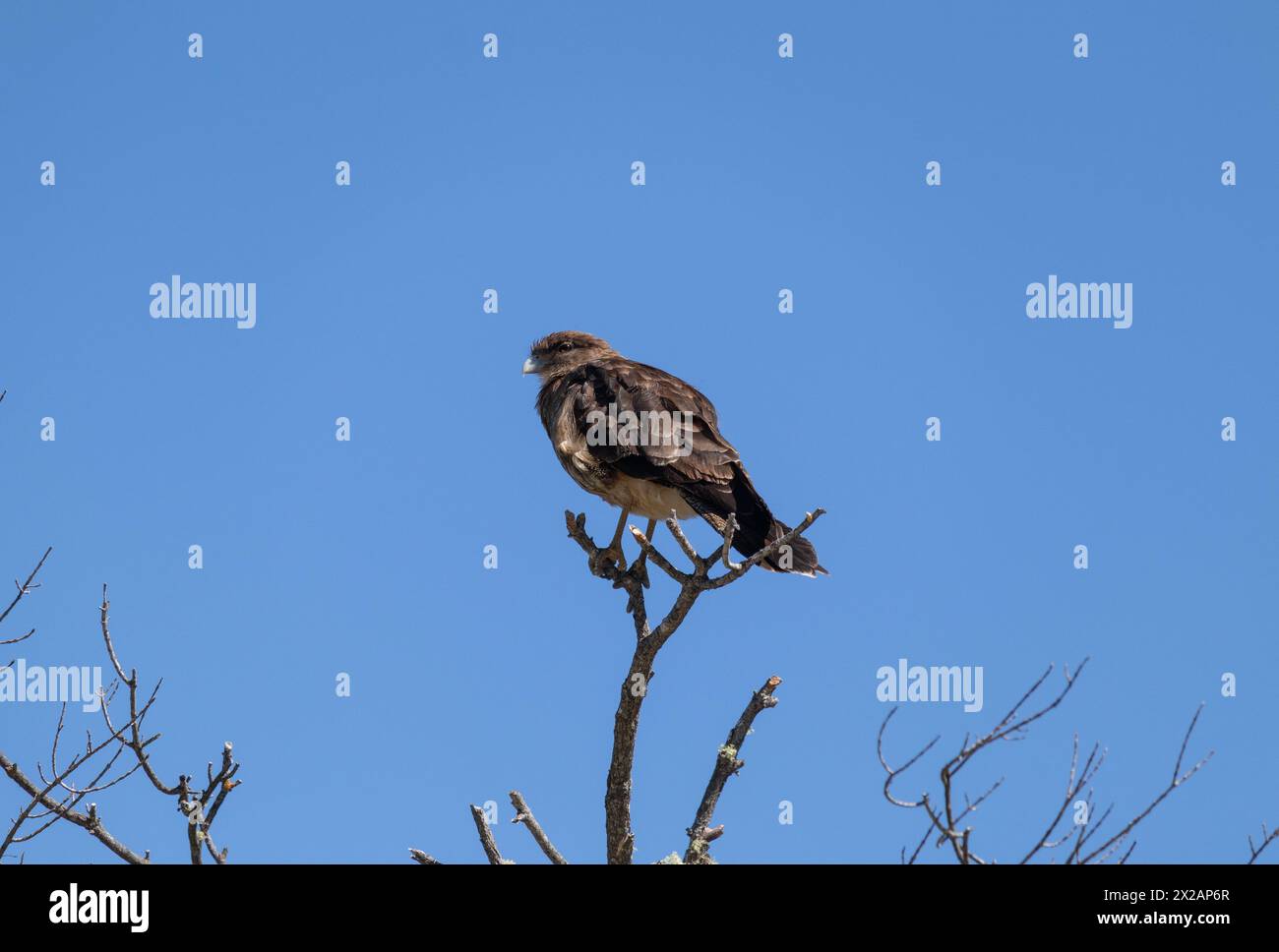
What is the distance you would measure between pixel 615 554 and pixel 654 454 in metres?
0.58

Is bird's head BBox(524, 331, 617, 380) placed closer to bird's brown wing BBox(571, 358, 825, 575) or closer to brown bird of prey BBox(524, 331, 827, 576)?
brown bird of prey BBox(524, 331, 827, 576)

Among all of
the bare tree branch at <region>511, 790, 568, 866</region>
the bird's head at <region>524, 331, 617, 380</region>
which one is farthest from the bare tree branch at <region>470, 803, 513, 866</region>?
the bird's head at <region>524, 331, 617, 380</region>

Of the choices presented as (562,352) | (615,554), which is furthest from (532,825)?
(562,352)

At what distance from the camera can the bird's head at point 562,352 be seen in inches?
402

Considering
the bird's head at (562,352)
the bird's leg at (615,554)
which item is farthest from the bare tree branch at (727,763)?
the bird's head at (562,352)

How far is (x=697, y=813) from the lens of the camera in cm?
660

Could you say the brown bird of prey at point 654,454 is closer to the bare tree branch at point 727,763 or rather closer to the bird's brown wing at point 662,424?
the bird's brown wing at point 662,424


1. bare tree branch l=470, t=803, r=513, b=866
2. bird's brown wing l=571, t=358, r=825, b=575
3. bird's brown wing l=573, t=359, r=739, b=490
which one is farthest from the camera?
bird's brown wing l=573, t=359, r=739, b=490

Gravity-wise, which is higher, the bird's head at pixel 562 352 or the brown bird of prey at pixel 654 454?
the bird's head at pixel 562 352

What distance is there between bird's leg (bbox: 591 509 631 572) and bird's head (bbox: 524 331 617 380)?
2.33m

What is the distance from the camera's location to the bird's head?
10.2 meters

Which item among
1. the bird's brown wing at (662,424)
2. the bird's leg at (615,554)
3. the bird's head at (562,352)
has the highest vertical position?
the bird's head at (562,352)

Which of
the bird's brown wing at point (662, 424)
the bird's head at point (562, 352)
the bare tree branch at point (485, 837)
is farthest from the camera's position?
the bird's head at point (562, 352)

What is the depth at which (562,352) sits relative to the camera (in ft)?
33.7
